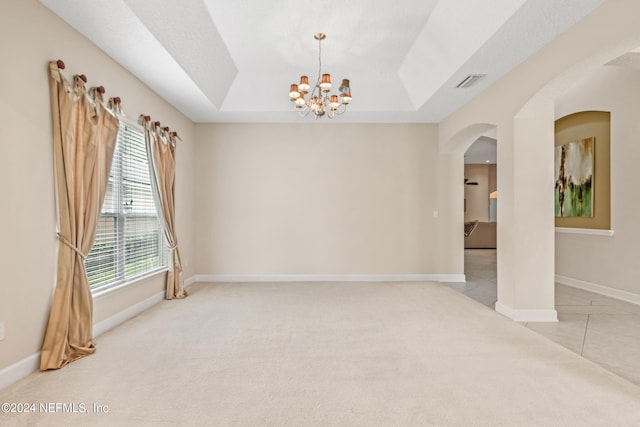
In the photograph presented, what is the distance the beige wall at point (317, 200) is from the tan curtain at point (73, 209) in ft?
10.1

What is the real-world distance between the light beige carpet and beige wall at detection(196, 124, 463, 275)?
2179mm

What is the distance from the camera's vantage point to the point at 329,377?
2.52 m

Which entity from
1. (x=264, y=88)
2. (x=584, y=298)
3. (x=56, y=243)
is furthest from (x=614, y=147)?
(x=56, y=243)

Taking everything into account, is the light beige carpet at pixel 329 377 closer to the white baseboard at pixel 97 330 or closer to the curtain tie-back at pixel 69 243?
the white baseboard at pixel 97 330

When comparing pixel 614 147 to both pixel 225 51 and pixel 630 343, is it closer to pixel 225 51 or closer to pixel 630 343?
pixel 630 343

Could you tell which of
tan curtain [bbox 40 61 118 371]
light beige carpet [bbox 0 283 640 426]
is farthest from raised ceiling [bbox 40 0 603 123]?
light beige carpet [bbox 0 283 640 426]

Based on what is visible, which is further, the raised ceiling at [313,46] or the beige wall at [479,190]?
the beige wall at [479,190]

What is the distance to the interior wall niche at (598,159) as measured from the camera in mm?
5172

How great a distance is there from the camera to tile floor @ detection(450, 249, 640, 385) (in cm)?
288

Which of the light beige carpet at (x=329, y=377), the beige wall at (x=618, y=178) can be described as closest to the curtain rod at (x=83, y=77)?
the light beige carpet at (x=329, y=377)

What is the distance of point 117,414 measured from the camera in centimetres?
205

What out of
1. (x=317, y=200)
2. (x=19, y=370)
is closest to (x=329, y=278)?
(x=317, y=200)

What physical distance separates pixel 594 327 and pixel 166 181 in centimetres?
559

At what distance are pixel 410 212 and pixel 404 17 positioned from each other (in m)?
3.39
